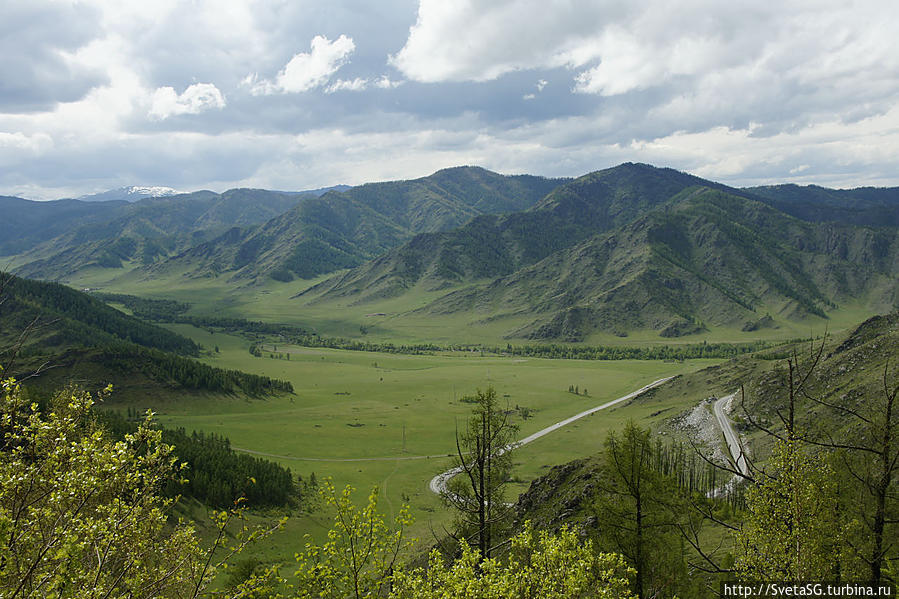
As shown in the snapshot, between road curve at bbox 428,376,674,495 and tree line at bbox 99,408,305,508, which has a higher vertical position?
tree line at bbox 99,408,305,508

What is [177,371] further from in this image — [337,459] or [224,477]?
[224,477]

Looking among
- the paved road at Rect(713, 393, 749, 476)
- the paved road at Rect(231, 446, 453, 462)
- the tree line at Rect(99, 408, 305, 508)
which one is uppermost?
the paved road at Rect(713, 393, 749, 476)

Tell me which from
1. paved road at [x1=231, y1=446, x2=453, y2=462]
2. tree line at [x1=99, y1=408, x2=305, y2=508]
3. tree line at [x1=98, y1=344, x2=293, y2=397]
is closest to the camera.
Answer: tree line at [x1=99, y1=408, x2=305, y2=508]

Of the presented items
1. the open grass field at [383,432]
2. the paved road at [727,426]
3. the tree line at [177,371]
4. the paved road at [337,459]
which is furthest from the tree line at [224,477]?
the paved road at [727,426]

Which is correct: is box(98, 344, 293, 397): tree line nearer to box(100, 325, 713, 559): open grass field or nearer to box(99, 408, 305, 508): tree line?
box(100, 325, 713, 559): open grass field

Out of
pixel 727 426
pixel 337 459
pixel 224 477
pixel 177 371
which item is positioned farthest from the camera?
pixel 177 371

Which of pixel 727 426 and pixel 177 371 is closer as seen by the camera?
pixel 727 426

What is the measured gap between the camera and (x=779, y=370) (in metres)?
122

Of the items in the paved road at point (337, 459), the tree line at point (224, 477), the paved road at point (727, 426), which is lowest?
the paved road at point (337, 459)

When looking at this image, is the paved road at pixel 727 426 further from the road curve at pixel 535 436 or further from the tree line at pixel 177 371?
A: the tree line at pixel 177 371

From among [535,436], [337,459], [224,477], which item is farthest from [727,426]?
[224,477]

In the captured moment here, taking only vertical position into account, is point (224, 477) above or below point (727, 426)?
below

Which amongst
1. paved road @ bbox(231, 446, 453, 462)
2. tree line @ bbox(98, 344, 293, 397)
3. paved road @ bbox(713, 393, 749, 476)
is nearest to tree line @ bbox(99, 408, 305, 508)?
paved road @ bbox(231, 446, 453, 462)

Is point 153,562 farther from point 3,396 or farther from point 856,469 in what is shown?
point 856,469
